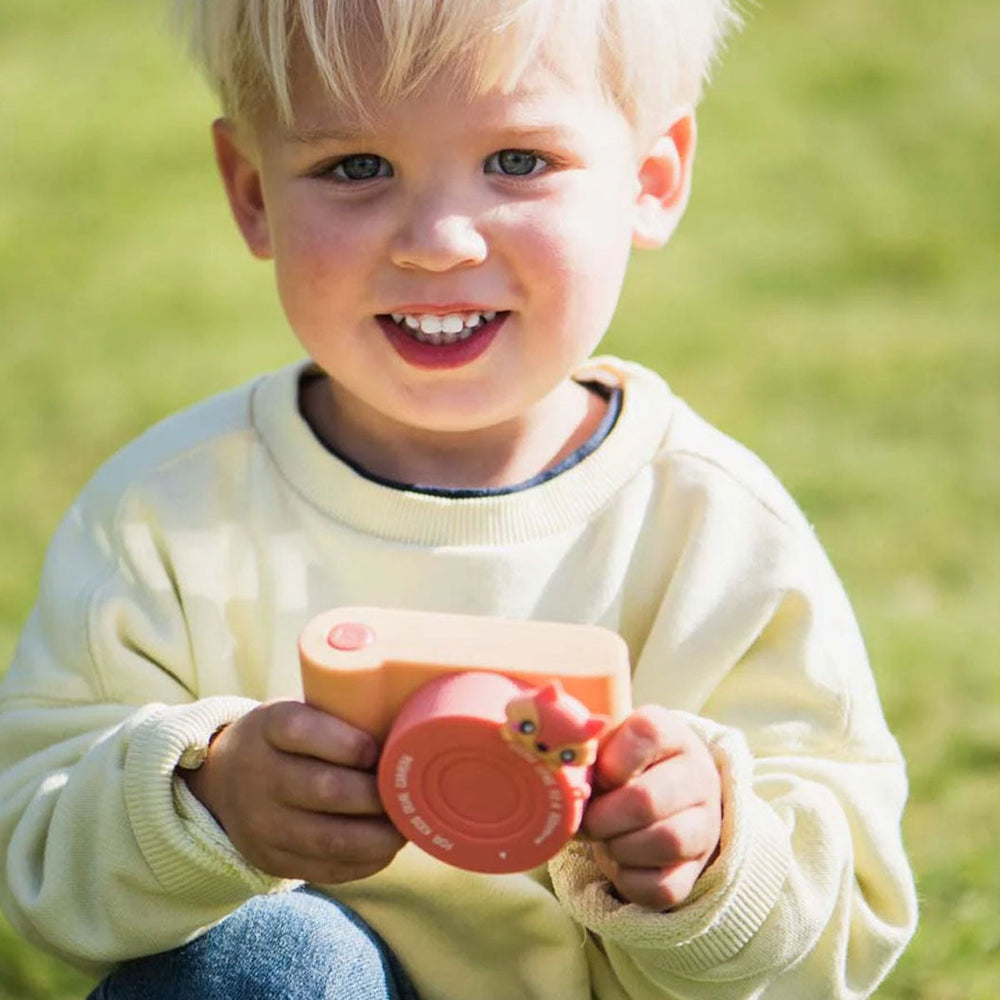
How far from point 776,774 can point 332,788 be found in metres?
0.47

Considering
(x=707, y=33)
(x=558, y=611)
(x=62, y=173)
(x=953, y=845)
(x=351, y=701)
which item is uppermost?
(x=707, y=33)

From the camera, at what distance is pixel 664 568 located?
190 centimetres

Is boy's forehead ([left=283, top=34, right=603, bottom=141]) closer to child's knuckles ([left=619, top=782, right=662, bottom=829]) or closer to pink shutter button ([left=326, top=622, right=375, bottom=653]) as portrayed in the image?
pink shutter button ([left=326, top=622, right=375, bottom=653])

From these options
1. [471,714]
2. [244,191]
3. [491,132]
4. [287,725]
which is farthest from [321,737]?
[244,191]

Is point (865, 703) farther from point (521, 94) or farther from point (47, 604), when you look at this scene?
point (47, 604)

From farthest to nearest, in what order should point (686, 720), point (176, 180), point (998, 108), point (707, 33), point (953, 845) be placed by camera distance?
point (998, 108), point (176, 180), point (953, 845), point (707, 33), point (686, 720)

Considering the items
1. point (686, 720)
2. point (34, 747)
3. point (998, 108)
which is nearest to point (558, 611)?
point (686, 720)

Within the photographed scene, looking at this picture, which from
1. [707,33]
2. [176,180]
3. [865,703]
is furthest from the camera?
[176,180]

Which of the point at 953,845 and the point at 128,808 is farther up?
the point at 128,808

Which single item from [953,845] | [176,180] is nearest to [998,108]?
[176,180]

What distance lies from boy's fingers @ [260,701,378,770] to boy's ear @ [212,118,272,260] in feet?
2.01

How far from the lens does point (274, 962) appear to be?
5.77 feet

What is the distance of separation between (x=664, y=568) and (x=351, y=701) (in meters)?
0.48

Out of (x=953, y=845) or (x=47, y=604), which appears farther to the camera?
(x=953, y=845)
